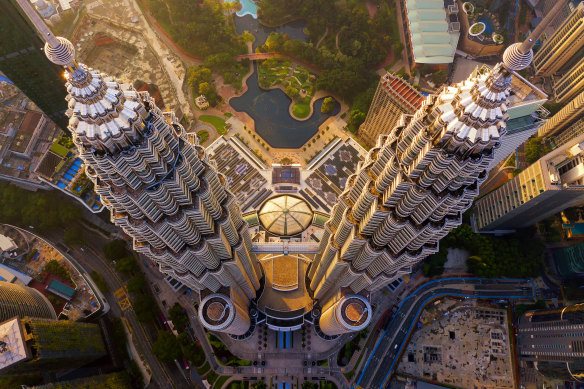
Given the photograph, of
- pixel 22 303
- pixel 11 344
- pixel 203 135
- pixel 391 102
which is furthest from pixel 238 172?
pixel 11 344

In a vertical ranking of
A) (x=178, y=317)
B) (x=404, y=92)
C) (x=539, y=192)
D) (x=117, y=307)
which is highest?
(x=404, y=92)

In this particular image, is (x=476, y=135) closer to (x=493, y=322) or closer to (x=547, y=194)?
(x=547, y=194)

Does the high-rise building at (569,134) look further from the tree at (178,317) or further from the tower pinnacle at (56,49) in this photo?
the tower pinnacle at (56,49)

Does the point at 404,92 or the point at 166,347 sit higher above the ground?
the point at 404,92

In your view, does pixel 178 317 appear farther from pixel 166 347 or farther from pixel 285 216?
pixel 285 216

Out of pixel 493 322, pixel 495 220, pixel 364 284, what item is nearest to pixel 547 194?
pixel 495 220
